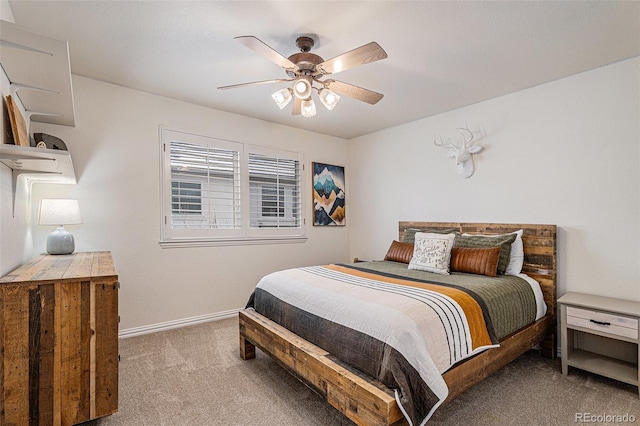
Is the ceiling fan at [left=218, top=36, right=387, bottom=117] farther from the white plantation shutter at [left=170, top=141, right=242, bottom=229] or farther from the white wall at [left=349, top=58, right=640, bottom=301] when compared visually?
the white wall at [left=349, top=58, right=640, bottom=301]

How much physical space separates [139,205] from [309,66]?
2315 millimetres

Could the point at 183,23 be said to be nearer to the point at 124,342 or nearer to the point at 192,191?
the point at 192,191

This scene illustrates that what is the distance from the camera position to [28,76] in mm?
1721

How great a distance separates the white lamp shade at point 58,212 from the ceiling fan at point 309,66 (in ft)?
5.66

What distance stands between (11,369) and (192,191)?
2300 millimetres

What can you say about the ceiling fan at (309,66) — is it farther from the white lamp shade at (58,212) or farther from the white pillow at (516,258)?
the white pillow at (516,258)

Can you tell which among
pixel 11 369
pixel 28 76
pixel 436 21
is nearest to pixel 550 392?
pixel 436 21

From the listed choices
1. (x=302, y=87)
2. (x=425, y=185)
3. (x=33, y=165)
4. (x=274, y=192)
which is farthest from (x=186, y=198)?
(x=425, y=185)

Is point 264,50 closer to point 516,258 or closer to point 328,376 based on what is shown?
point 328,376

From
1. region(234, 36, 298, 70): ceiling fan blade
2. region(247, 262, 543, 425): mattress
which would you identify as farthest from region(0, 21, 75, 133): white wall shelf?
region(247, 262, 543, 425): mattress

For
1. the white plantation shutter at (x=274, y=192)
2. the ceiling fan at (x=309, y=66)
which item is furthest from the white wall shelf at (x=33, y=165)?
the white plantation shutter at (x=274, y=192)

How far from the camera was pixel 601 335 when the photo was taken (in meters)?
2.30

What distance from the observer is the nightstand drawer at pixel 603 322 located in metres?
2.20

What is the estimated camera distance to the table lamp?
99.3 inches
